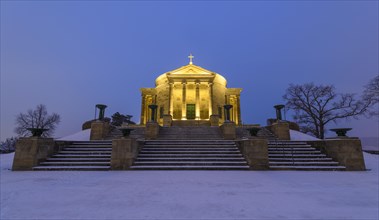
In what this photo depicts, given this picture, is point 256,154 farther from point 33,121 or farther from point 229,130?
point 33,121

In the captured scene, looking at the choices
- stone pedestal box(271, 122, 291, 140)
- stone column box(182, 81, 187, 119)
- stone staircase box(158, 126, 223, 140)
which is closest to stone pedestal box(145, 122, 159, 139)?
stone staircase box(158, 126, 223, 140)

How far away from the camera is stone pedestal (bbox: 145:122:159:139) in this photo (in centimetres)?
1562

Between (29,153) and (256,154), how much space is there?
11.4m

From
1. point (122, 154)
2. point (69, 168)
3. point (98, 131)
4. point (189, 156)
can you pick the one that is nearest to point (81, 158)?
point (69, 168)

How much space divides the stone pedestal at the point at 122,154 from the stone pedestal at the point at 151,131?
5932mm

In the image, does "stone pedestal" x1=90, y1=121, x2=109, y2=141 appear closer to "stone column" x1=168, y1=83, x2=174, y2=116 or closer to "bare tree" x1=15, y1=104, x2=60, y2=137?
"stone column" x1=168, y1=83, x2=174, y2=116

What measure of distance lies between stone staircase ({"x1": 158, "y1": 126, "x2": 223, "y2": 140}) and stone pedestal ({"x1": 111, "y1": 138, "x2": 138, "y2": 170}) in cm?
624

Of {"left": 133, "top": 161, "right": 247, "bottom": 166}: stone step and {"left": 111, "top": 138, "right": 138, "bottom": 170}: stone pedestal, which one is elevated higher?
{"left": 111, "top": 138, "right": 138, "bottom": 170}: stone pedestal

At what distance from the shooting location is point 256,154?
934cm

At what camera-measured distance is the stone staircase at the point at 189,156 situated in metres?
9.13
